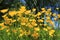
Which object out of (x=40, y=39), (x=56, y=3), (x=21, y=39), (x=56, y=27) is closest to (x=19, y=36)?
(x=21, y=39)

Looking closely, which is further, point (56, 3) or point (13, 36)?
point (56, 3)

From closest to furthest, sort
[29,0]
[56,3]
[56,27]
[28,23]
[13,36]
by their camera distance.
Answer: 1. [28,23]
2. [13,36]
3. [56,27]
4. [29,0]
5. [56,3]

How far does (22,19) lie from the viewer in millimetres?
4938

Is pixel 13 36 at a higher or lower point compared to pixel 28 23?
lower

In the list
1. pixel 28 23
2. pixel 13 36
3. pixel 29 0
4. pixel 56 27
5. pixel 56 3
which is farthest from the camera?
pixel 56 3

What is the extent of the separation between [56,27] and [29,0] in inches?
192

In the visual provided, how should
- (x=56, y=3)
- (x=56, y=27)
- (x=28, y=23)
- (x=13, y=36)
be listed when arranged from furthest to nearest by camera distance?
(x=56, y=3)
(x=56, y=27)
(x=13, y=36)
(x=28, y=23)

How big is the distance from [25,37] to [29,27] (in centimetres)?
29

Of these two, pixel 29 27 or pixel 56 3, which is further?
pixel 56 3

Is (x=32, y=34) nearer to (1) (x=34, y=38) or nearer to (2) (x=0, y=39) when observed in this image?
(1) (x=34, y=38)

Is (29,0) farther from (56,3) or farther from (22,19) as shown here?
(22,19)

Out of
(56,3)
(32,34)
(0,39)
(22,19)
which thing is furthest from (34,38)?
(56,3)

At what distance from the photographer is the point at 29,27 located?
494cm

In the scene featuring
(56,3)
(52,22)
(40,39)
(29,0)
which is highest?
A: (52,22)
